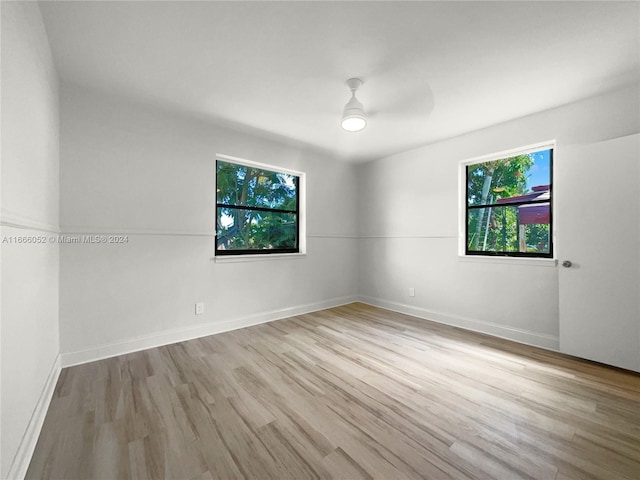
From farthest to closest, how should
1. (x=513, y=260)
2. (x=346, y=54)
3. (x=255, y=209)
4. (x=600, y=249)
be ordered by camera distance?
(x=255, y=209)
(x=513, y=260)
(x=600, y=249)
(x=346, y=54)

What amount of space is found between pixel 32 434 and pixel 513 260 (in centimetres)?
402

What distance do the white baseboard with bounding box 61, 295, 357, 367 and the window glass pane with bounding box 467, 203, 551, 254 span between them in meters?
2.43

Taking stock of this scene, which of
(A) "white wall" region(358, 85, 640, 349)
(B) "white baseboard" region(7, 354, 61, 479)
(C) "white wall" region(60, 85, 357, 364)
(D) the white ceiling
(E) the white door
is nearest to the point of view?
(B) "white baseboard" region(7, 354, 61, 479)

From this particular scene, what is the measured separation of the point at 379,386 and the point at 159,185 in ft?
9.02

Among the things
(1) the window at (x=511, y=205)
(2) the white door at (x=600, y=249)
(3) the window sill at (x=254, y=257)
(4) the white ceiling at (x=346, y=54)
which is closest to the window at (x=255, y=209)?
(3) the window sill at (x=254, y=257)

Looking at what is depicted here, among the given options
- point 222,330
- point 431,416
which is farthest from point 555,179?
point 222,330

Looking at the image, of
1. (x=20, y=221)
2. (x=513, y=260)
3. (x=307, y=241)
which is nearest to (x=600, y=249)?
(x=513, y=260)

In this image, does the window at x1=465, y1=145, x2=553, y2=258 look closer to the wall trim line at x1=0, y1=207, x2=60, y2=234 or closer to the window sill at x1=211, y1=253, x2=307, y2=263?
the window sill at x1=211, y1=253, x2=307, y2=263

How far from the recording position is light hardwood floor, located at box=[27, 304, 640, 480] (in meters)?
1.33

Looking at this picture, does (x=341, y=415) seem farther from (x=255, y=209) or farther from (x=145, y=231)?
(x=255, y=209)

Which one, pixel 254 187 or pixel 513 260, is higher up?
pixel 254 187

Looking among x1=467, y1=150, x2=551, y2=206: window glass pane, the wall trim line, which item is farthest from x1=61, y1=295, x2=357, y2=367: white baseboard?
x1=467, y1=150, x2=551, y2=206: window glass pane

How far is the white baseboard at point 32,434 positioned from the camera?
1222mm

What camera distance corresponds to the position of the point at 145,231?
106 inches
